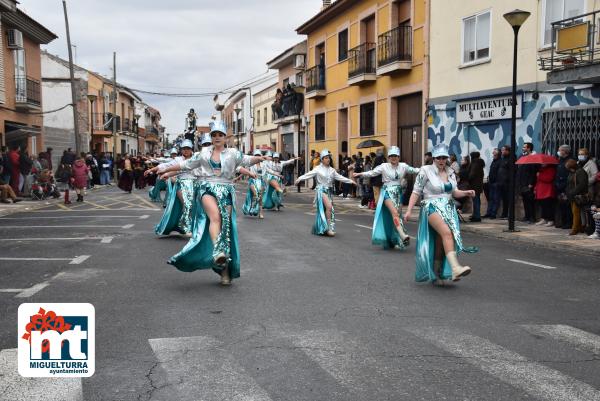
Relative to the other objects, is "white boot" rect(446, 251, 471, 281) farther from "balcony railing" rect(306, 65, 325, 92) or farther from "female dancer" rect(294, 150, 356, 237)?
"balcony railing" rect(306, 65, 325, 92)

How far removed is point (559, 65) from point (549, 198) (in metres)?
3.01

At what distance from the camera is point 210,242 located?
809 cm

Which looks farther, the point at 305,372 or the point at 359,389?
the point at 305,372

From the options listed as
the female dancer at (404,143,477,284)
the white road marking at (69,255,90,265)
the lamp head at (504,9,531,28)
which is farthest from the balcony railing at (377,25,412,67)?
the white road marking at (69,255,90,265)

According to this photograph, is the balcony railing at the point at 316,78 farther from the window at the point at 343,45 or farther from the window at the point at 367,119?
the window at the point at 367,119

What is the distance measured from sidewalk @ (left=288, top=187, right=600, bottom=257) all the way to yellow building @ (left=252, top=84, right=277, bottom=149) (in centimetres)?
3158

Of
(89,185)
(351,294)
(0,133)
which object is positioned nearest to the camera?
(351,294)

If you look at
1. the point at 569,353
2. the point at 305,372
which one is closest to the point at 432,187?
the point at 569,353

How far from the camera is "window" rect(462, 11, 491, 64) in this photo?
19.1 meters

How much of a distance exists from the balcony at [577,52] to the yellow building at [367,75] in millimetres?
7963

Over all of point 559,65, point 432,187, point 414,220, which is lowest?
point 414,220

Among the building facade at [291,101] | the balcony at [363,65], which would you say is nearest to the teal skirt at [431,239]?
the balcony at [363,65]

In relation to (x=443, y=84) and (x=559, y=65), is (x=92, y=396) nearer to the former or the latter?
(x=559, y=65)

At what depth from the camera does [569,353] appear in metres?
5.15
